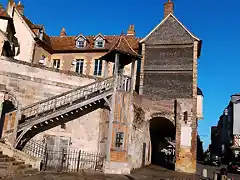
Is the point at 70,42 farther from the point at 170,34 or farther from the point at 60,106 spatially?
the point at 60,106

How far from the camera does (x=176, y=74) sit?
2475 cm

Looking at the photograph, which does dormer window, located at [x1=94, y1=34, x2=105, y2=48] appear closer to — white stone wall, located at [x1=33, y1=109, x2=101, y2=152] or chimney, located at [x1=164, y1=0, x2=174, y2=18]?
chimney, located at [x1=164, y1=0, x2=174, y2=18]

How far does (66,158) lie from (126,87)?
629 centimetres

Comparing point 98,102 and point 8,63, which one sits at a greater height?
point 8,63

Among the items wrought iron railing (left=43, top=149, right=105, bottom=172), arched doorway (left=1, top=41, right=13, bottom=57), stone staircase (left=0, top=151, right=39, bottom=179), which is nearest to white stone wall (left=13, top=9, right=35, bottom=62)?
arched doorway (left=1, top=41, right=13, bottom=57)

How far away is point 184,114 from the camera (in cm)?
2302

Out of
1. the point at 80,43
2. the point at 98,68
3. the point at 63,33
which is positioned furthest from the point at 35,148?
the point at 63,33

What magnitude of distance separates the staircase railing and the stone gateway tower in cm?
829

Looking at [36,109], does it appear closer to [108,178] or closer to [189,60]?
[108,178]

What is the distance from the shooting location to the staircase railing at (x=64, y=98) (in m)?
15.6

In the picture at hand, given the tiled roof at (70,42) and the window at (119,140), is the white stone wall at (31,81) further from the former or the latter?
the tiled roof at (70,42)

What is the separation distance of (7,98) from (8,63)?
249 cm

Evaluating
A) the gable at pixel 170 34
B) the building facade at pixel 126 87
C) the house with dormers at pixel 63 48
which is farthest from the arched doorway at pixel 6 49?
the gable at pixel 170 34

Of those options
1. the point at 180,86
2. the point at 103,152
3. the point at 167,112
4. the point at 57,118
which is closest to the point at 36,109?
the point at 57,118
